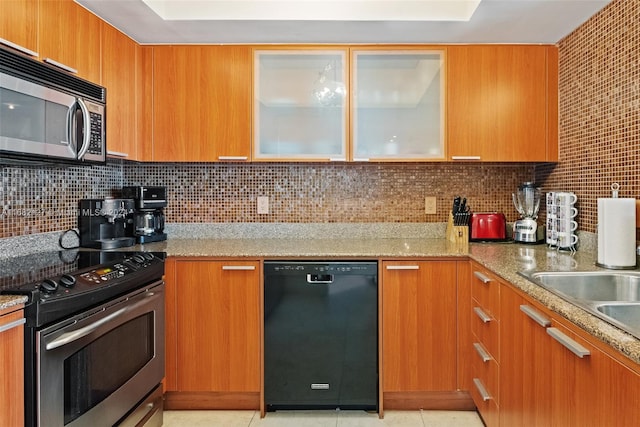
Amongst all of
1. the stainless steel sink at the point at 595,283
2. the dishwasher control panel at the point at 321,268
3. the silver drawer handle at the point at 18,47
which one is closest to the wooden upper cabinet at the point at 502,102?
the dishwasher control panel at the point at 321,268

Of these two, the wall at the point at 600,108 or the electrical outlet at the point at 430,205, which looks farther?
the electrical outlet at the point at 430,205

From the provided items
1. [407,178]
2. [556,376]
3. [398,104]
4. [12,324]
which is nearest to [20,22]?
[12,324]

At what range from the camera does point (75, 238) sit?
2264 mm

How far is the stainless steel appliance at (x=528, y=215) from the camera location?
2367 mm

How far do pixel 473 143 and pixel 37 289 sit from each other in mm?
2254

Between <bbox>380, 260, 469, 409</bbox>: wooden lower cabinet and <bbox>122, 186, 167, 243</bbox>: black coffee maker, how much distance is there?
4.67 ft

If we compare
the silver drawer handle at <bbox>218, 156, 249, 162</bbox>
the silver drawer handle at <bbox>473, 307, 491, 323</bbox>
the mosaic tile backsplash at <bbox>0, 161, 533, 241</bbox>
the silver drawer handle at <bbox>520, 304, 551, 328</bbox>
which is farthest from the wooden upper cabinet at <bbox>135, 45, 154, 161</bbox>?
the silver drawer handle at <bbox>520, 304, 551, 328</bbox>

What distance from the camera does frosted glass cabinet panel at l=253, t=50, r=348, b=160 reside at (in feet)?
7.90

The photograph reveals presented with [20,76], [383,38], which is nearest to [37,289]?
[20,76]

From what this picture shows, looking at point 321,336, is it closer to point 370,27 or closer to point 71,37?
point 370,27

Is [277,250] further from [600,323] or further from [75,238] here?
[600,323]

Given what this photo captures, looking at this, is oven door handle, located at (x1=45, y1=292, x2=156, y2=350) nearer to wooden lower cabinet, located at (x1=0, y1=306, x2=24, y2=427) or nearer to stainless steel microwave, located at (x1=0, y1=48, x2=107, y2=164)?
wooden lower cabinet, located at (x1=0, y1=306, x2=24, y2=427)

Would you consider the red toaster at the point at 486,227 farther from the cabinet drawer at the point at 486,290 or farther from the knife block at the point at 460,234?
the cabinet drawer at the point at 486,290

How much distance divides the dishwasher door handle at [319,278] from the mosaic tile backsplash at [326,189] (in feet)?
2.29
